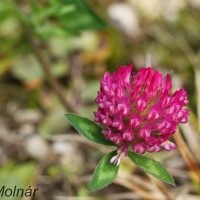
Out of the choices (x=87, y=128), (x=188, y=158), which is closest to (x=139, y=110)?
(x=87, y=128)

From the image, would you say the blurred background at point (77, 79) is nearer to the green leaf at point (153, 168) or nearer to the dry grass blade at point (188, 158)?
the dry grass blade at point (188, 158)

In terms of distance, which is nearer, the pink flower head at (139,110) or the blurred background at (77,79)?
the pink flower head at (139,110)

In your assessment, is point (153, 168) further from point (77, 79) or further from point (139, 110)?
point (77, 79)

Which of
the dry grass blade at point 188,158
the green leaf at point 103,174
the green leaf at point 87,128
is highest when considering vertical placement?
the green leaf at point 87,128

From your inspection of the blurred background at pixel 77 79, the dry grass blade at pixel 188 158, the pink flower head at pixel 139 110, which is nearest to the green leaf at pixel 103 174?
the pink flower head at pixel 139 110

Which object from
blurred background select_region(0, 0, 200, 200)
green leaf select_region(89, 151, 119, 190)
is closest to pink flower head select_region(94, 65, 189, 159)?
green leaf select_region(89, 151, 119, 190)

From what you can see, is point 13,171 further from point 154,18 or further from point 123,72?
point 154,18

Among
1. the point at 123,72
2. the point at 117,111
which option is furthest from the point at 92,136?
the point at 123,72
